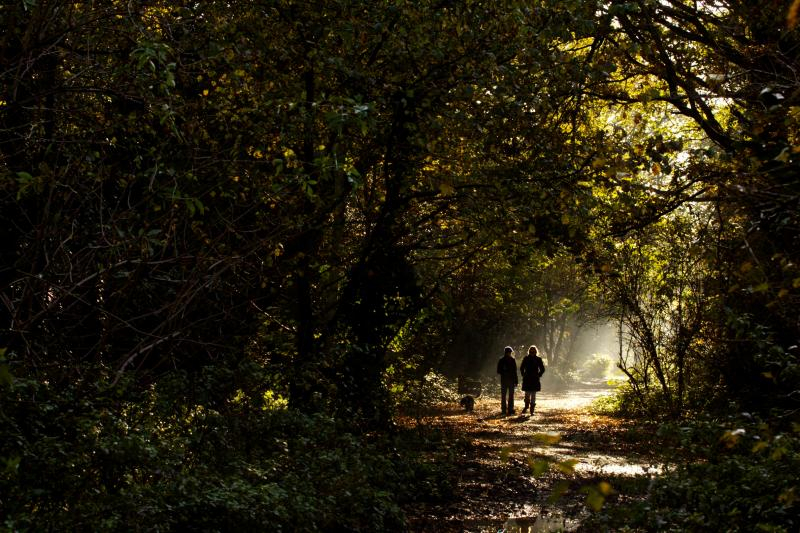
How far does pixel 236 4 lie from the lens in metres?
9.89

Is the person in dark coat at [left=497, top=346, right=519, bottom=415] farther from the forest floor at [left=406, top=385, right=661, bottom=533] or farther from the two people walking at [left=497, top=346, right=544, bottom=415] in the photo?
the forest floor at [left=406, top=385, right=661, bottom=533]

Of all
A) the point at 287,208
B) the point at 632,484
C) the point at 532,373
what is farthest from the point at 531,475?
the point at 532,373

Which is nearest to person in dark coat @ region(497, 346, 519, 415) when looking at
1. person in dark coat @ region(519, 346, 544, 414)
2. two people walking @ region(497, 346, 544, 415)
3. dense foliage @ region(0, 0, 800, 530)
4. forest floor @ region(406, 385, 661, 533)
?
two people walking @ region(497, 346, 544, 415)

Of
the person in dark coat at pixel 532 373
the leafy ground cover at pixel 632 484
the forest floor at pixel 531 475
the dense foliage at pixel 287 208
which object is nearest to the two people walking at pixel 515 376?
the person in dark coat at pixel 532 373

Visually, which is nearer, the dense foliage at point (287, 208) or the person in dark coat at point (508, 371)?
the dense foliage at point (287, 208)

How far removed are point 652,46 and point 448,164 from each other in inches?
159

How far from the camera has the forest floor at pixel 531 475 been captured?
8.95 m

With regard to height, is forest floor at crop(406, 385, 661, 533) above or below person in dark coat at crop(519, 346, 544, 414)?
below

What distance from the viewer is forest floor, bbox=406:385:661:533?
29.4 ft

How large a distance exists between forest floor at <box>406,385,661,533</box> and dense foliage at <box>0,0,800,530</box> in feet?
2.58

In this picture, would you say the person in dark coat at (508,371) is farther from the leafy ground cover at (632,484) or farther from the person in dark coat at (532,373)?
the leafy ground cover at (632,484)

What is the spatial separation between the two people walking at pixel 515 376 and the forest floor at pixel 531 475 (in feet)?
7.38

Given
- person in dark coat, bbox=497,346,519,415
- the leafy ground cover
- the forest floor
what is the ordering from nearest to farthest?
1. the leafy ground cover
2. the forest floor
3. person in dark coat, bbox=497,346,519,415

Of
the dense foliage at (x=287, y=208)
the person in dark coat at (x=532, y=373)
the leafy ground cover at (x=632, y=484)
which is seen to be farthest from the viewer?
the person in dark coat at (x=532, y=373)
